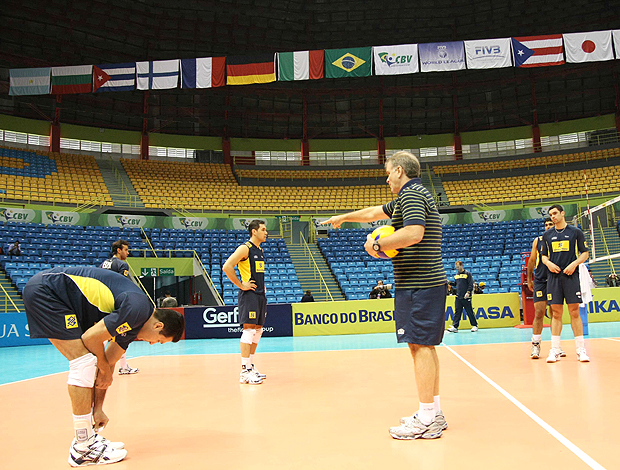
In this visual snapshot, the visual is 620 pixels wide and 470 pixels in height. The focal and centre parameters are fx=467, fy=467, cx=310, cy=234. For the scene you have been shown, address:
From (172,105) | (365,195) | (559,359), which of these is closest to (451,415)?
(559,359)

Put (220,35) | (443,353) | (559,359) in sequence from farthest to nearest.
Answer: (220,35)
(443,353)
(559,359)

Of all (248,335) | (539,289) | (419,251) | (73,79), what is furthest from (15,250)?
(419,251)

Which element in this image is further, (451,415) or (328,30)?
(328,30)

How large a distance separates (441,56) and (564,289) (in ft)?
62.2

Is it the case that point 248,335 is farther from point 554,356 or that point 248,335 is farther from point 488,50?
point 488,50

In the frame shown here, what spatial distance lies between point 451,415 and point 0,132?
30504mm

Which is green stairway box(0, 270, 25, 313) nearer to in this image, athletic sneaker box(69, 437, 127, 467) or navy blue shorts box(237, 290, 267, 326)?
navy blue shorts box(237, 290, 267, 326)

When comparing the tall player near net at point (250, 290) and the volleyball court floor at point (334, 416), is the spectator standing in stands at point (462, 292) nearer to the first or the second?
the volleyball court floor at point (334, 416)

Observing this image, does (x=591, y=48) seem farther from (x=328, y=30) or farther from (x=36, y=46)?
(x=36, y=46)

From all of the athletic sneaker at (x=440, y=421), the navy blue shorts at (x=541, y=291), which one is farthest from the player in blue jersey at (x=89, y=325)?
the navy blue shorts at (x=541, y=291)

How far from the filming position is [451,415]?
3.66 meters

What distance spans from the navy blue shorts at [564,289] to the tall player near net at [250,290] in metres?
3.91

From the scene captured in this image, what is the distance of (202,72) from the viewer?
2291cm

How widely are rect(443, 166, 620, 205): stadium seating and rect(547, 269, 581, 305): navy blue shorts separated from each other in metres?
20.9
